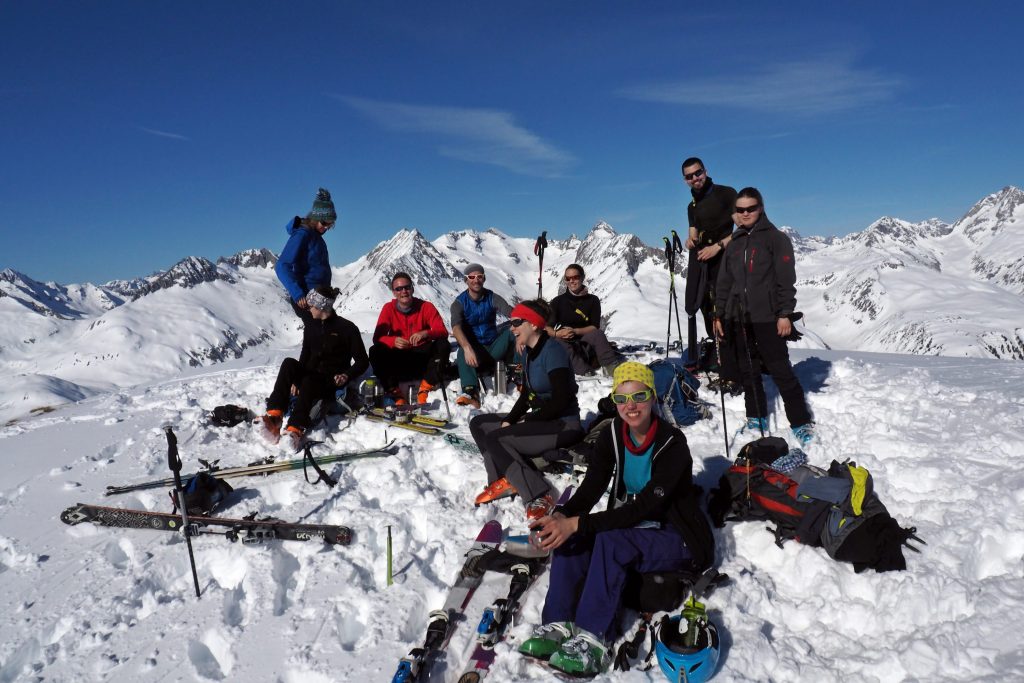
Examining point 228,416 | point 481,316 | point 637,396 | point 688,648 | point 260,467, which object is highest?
point 481,316

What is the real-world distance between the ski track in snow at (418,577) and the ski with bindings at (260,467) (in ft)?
0.67

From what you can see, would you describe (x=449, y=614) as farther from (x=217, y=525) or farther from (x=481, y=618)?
(x=217, y=525)

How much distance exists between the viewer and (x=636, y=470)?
5270mm

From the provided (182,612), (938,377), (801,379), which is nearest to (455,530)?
(182,612)

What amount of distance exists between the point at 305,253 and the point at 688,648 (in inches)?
363

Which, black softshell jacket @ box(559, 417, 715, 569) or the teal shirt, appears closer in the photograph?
black softshell jacket @ box(559, 417, 715, 569)

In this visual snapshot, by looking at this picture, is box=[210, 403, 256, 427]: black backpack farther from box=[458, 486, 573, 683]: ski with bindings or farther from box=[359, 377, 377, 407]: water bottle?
box=[458, 486, 573, 683]: ski with bindings

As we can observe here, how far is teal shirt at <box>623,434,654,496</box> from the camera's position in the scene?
5180 mm

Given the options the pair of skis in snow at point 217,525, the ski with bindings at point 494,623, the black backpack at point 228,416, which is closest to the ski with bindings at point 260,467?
the pair of skis in snow at point 217,525

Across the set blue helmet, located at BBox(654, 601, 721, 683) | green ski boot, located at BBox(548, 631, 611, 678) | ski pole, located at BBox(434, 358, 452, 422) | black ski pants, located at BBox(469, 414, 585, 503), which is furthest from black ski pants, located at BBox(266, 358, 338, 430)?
blue helmet, located at BBox(654, 601, 721, 683)

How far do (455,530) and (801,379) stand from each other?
755cm

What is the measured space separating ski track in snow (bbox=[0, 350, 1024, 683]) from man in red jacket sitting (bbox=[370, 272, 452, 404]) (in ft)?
10.0

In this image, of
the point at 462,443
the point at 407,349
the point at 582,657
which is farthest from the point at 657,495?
the point at 407,349

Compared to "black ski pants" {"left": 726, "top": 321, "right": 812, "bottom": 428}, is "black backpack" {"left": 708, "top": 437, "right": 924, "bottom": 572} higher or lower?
lower
